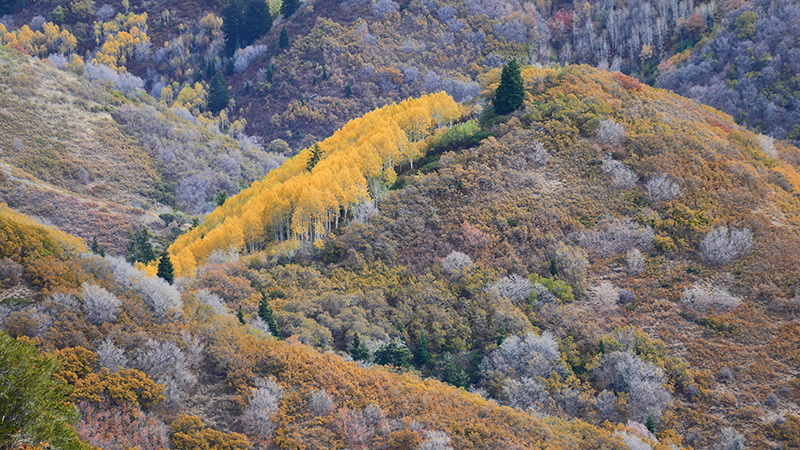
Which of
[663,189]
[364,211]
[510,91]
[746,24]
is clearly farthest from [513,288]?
[746,24]

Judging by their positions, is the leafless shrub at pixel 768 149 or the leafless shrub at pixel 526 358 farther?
the leafless shrub at pixel 768 149

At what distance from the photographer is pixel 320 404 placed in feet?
144

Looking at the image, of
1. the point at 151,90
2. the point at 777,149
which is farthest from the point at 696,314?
the point at 151,90

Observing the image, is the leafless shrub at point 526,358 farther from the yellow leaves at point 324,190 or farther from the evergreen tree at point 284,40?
the evergreen tree at point 284,40

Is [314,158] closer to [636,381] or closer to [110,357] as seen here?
[110,357]

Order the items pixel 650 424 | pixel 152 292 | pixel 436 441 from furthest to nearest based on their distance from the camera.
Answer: pixel 650 424 < pixel 152 292 < pixel 436 441

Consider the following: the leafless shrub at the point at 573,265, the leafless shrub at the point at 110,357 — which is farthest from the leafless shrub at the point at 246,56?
the leafless shrub at the point at 110,357

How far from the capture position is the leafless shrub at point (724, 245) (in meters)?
60.8

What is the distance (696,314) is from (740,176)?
18.0m

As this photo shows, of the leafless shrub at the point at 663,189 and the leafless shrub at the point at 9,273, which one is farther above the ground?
the leafless shrub at the point at 9,273

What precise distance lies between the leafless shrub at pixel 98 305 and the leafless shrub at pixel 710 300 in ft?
137

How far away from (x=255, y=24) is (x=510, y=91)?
342 ft

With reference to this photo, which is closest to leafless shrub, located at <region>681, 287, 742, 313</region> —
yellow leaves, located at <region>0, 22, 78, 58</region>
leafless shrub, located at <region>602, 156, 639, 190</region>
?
leafless shrub, located at <region>602, 156, 639, 190</region>

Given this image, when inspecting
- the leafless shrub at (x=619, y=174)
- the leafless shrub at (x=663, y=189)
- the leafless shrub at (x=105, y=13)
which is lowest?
the leafless shrub at (x=663, y=189)
